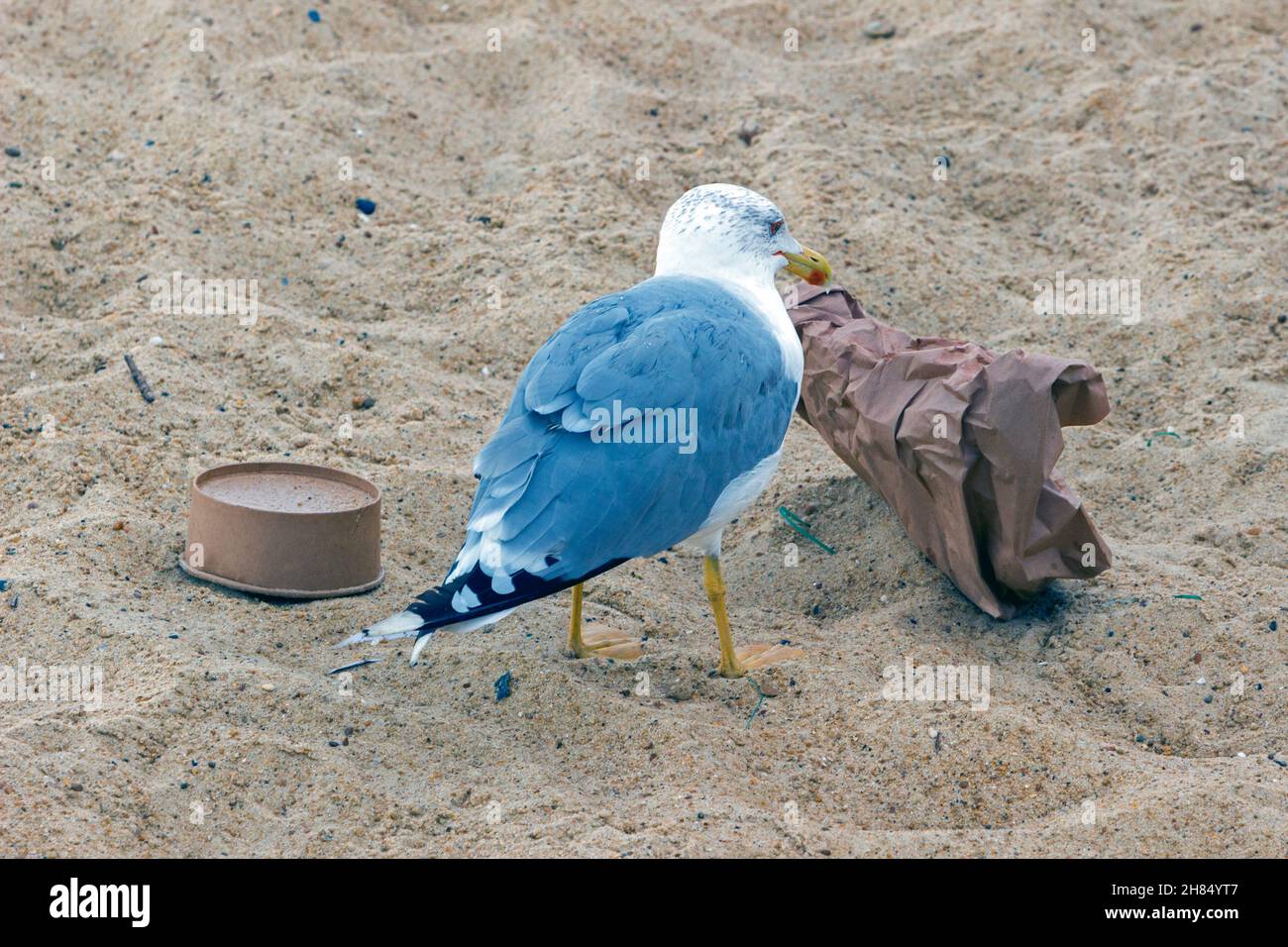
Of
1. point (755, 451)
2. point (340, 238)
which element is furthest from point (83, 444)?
point (755, 451)

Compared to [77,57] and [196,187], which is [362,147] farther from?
[77,57]

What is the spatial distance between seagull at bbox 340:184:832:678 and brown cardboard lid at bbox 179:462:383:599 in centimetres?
55

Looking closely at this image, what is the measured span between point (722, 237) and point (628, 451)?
0.84 meters

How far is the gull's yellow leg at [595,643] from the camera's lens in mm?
3670

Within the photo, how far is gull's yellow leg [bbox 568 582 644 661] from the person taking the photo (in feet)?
12.0

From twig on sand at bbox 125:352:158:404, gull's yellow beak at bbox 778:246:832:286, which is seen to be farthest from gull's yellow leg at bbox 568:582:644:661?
twig on sand at bbox 125:352:158:404

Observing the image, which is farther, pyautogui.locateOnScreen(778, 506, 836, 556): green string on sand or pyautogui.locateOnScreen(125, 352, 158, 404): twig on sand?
pyautogui.locateOnScreen(125, 352, 158, 404): twig on sand

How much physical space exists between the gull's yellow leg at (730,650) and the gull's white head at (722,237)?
78cm

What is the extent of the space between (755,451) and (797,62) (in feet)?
13.0

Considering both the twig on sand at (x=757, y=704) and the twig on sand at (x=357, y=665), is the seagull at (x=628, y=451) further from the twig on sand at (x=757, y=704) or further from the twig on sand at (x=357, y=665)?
the twig on sand at (x=357, y=665)

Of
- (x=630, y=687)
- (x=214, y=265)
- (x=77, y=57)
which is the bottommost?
(x=630, y=687)

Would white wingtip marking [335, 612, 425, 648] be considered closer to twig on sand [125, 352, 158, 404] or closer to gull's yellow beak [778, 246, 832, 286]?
gull's yellow beak [778, 246, 832, 286]

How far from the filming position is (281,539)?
3.75 meters

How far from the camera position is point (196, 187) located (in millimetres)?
5602
